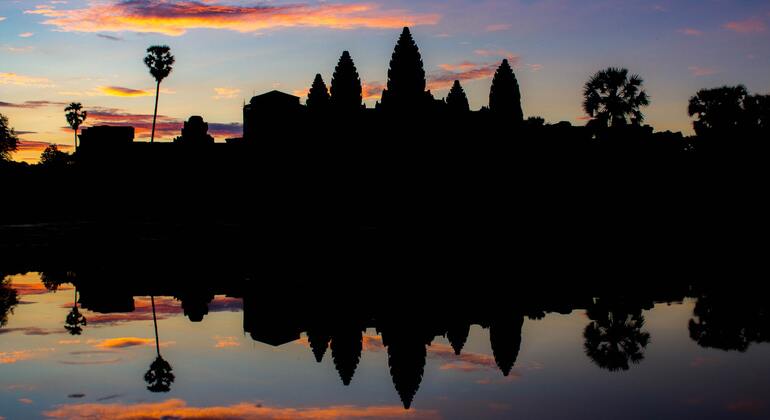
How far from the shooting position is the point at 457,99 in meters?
91.3

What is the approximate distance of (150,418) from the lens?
885 cm

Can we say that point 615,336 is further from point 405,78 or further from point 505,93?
point 505,93

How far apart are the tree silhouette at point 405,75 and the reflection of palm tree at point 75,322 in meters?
71.2

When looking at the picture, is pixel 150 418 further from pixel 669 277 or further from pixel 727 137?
pixel 727 137

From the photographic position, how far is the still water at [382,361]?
30.9 feet

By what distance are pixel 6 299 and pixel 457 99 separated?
252ft

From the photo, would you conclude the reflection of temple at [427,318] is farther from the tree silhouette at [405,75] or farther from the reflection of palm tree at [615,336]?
the tree silhouette at [405,75]

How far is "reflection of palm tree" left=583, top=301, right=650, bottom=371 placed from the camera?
12.2 m

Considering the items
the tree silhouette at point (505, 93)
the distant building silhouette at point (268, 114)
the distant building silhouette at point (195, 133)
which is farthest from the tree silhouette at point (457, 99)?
the distant building silhouette at point (195, 133)

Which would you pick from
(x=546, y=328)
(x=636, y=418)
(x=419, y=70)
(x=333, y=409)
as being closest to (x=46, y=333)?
(x=333, y=409)

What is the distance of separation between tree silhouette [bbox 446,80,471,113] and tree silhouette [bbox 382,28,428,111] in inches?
185

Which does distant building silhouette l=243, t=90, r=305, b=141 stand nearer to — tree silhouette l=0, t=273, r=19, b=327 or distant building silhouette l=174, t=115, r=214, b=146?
distant building silhouette l=174, t=115, r=214, b=146

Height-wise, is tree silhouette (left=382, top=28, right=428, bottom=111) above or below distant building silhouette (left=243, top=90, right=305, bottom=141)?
above

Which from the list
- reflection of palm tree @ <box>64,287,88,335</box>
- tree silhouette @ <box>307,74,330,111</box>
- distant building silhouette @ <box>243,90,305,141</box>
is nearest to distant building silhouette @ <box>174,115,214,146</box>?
distant building silhouette @ <box>243,90,305,141</box>
